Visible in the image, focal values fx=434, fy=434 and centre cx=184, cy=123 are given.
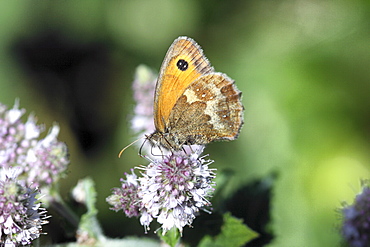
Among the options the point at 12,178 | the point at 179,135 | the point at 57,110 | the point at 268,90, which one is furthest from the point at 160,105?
the point at 57,110

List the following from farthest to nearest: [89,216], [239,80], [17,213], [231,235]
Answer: [239,80]
[89,216]
[231,235]
[17,213]

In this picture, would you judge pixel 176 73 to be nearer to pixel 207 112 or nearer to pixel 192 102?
pixel 192 102

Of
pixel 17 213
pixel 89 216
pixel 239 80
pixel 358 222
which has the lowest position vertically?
pixel 17 213

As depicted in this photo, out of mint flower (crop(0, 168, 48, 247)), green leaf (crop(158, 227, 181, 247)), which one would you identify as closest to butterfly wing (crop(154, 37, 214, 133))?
green leaf (crop(158, 227, 181, 247))

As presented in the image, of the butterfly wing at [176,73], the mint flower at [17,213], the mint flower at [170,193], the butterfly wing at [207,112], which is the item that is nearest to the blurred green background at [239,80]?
the butterfly wing at [207,112]

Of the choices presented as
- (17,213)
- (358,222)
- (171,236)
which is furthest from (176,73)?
(358,222)

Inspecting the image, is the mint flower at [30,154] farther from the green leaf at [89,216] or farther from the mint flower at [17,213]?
the mint flower at [17,213]

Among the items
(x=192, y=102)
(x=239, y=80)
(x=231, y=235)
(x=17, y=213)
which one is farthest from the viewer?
(x=239, y=80)

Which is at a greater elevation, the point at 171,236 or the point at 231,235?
the point at 231,235
